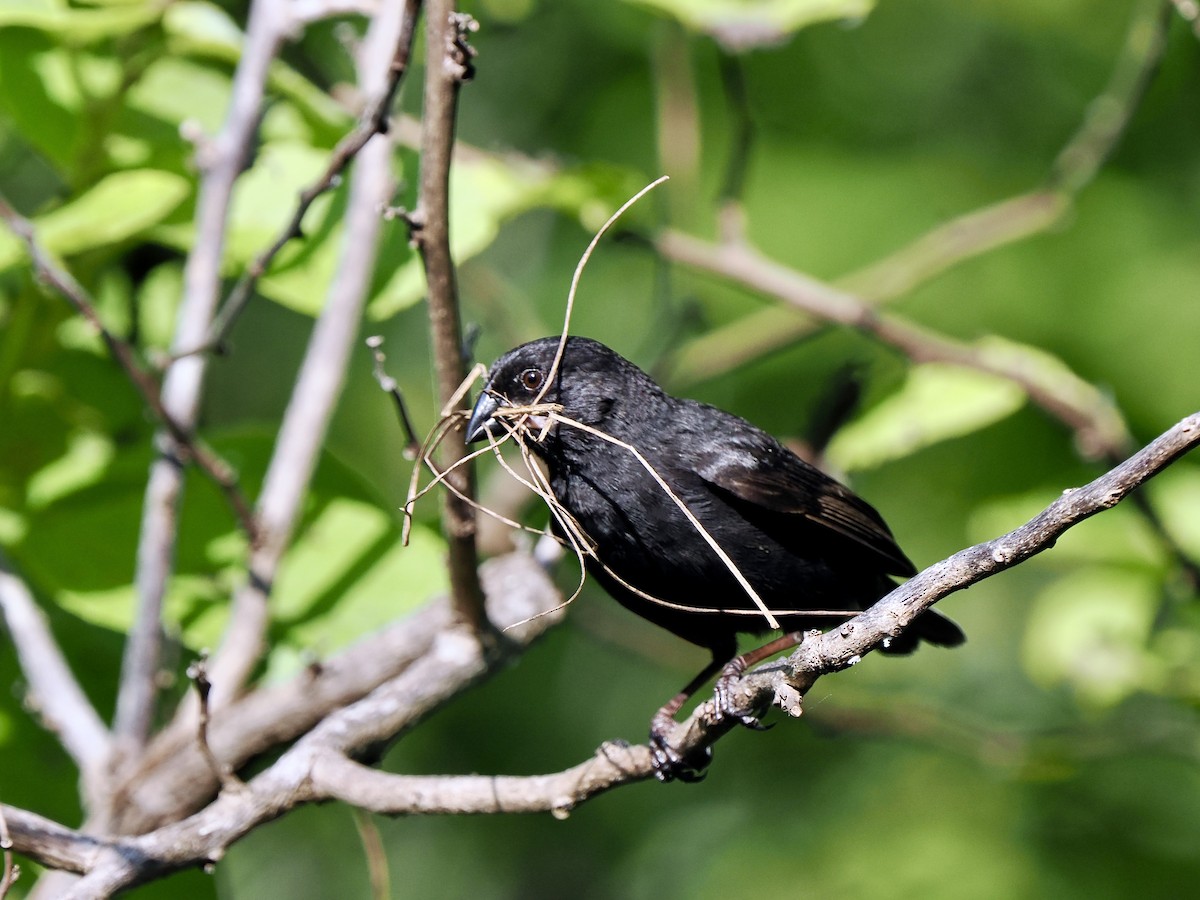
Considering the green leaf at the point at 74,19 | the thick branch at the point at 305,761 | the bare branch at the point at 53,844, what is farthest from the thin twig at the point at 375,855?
the green leaf at the point at 74,19

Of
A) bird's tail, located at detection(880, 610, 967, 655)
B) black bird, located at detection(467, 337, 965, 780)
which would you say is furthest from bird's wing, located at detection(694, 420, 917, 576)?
bird's tail, located at detection(880, 610, 967, 655)

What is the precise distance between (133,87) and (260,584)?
1.62 m

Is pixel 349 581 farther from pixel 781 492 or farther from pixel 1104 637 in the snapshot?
pixel 1104 637

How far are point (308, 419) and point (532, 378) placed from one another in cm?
68

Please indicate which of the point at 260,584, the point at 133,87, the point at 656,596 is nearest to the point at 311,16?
the point at 133,87

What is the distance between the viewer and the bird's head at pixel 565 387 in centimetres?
299

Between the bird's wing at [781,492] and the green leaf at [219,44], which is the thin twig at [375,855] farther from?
the green leaf at [219,44]

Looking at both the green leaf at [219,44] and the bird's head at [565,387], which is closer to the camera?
the bird's head at [565,387]

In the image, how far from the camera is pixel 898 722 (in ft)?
16.1

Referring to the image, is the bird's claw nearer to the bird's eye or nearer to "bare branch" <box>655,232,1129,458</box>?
the bird's eye

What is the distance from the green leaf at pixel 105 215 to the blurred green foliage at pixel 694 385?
0.01m

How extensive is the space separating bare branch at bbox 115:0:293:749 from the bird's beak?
72 centimetres

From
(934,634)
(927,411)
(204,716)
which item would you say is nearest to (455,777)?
(204,716)

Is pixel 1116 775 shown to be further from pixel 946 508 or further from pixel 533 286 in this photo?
pixel 533 286
